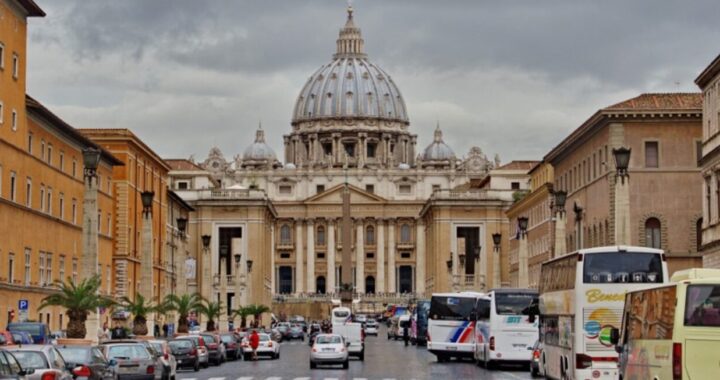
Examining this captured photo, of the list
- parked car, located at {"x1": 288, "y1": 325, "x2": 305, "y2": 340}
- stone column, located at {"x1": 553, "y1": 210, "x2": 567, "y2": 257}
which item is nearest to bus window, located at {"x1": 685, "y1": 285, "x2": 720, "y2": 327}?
stone column, located at {"x1": 553, "y1": 210, "x2": 567, "y2": 257}

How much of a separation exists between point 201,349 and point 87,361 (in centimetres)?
2369

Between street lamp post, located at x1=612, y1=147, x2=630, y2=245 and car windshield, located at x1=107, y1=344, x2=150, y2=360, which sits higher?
street lamp post, located at x1=612, y1=147, x2=630, y2=245

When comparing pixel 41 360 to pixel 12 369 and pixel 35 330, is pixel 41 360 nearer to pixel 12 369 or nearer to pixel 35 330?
pixel 12 369

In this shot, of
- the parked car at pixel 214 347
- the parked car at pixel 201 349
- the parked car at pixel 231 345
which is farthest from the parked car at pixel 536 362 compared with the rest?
the parked car at pixel 231 345

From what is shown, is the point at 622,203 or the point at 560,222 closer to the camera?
the point at 622,203

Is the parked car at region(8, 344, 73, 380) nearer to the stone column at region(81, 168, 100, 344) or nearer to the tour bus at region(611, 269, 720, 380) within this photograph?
the tour bus at region(611, 269, 720, 380)

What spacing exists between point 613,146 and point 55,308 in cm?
2891

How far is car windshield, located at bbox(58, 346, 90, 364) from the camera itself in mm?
33013

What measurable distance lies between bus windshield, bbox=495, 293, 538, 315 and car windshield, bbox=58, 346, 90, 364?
22930mm

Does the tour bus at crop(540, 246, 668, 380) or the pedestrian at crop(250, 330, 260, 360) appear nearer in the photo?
the tour bus at crop(540, 246, 668, 380)

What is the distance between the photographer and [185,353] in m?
53.2

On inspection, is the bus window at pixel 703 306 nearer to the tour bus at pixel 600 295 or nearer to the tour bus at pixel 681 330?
the tour bus at pixel 681 330

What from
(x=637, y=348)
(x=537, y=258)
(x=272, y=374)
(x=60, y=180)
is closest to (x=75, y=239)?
(x=60, y=180)

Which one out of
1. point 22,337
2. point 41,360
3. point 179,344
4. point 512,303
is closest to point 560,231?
point 512,303
